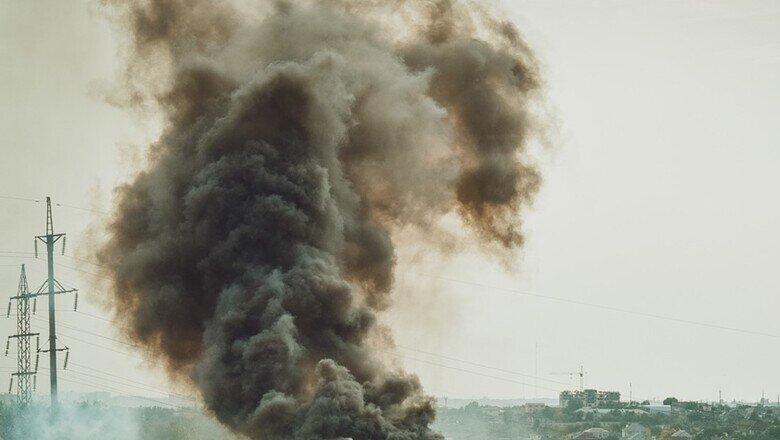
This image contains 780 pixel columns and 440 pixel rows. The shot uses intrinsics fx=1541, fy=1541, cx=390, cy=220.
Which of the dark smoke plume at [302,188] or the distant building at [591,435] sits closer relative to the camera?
the dark smoke plume at [302,188]

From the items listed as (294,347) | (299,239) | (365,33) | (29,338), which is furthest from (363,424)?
(29,338)

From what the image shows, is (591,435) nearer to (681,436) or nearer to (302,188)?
(681,436)

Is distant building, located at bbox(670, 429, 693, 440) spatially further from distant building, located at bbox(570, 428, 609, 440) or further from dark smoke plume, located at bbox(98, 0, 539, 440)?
dark smoke plume, located at bbox(98, 0, 539, 440)

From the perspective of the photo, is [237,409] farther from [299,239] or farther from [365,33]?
[365,33]

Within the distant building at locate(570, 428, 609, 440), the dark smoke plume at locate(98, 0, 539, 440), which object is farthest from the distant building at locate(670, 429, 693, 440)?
the dark smoke plume at locate(98, 0, 539, 440)

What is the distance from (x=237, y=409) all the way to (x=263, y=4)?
84.1ft

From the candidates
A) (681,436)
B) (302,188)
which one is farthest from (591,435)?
(302,188)

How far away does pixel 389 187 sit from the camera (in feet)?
260

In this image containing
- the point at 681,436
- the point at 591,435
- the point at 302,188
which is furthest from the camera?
the point at 591,435

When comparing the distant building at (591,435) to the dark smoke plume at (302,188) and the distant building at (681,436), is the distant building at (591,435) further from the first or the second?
the dark smoke plume at (302,188)

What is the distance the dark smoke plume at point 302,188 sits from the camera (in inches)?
2640

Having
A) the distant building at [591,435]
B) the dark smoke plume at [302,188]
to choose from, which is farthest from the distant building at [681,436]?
the dark smoke plume at [302,188]

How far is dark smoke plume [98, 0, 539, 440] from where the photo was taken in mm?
67062

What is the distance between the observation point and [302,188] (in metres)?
72.3
